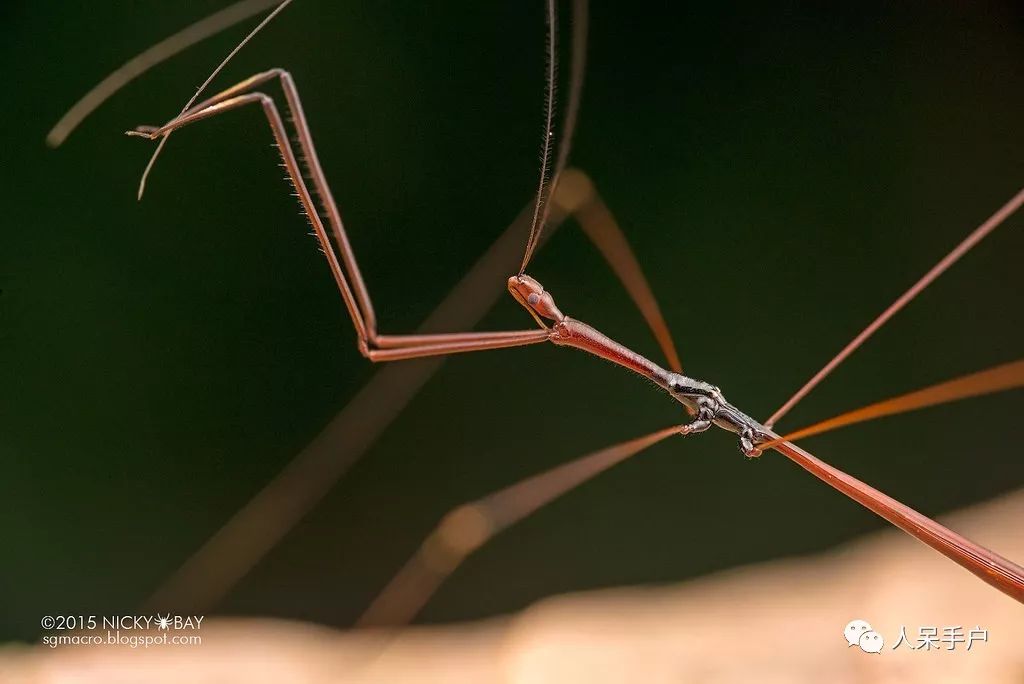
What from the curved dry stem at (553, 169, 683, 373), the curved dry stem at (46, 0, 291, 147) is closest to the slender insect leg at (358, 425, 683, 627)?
the curved dry stem at (553, 169, 683, 373)

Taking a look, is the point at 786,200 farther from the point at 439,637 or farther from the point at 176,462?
the point at 176,462

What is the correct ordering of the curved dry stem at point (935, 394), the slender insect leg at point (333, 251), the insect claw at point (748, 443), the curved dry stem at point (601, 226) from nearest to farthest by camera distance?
the slender insect leg at point (333, 251), the curved dry stem at point (935, 394), the insect claw at point (748, 443), the curved dry stem at point (601, 226)

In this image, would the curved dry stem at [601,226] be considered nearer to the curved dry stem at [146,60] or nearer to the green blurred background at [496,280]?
the green blurred background at [496,280]

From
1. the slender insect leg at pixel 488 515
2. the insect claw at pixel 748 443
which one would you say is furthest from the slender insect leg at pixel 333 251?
the insect claw at pixel 748 443

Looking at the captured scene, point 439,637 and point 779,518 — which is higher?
point 779,518

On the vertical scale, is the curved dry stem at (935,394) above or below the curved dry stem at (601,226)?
below

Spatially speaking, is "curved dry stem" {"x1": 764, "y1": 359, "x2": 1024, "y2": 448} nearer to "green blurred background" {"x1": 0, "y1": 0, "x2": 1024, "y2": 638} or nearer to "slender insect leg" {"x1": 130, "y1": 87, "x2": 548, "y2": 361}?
"green blurred background" {"x1": 0, "y1": 0, "x2": 1024, "y2": 638}

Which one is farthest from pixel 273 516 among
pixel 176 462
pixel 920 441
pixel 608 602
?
pixel 920 441

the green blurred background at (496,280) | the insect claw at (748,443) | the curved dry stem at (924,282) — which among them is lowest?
the insect claw at (748,443)
